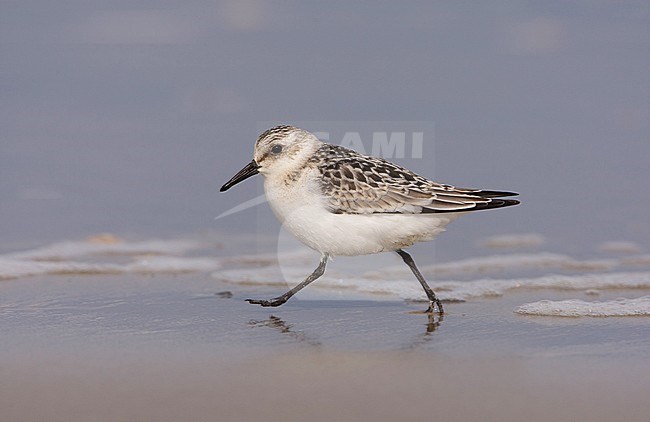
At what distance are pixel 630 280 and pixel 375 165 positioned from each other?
2.08 metres

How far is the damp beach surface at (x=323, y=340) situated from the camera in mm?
3703

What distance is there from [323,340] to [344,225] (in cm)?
88

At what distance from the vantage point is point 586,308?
5.40m

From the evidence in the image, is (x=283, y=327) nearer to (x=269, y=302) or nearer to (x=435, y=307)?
(x=269, y=302)

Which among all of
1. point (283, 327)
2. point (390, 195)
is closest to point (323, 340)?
point (283, 327)

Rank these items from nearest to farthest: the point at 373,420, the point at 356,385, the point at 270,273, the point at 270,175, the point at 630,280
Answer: the point at 373,420 → the point at 356,385 → the point at 270,175 → the point at 630,280 → the point at 270,273

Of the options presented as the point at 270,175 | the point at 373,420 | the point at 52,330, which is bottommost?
the point at 373,420

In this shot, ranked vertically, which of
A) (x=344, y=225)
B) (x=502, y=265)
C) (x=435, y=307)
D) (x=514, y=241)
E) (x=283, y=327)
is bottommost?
(x=283, y=327)

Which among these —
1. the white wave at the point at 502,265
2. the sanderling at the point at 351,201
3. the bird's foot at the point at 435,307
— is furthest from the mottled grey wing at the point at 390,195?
the white wave at the point at 502,265

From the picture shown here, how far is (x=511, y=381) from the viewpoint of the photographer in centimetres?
396

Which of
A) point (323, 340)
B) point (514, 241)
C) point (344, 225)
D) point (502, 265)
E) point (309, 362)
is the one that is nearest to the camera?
point (309, 362)

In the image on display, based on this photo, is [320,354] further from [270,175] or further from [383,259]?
[383,259]

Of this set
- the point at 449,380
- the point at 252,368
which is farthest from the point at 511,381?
the point at 252,368

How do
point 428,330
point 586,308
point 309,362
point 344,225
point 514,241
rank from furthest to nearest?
1. point 514,241
2. point 586,308
3. point 344,225
4. point 428,330
5. point 309,362
